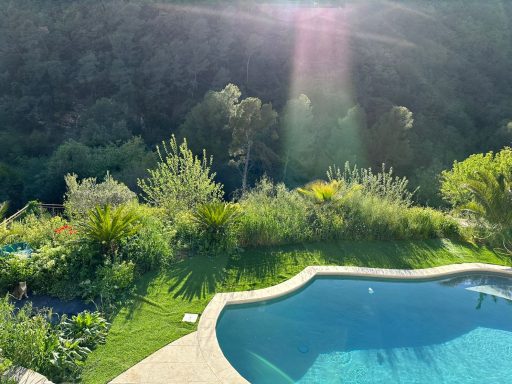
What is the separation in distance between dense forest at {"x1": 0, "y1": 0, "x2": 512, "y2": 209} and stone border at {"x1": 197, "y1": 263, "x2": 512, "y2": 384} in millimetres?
14317

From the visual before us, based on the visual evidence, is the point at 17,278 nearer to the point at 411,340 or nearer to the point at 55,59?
the point at 411,340

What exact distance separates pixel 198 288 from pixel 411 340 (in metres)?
3.49

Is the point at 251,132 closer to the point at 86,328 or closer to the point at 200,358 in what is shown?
the point at 86,328

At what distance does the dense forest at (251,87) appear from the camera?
2234 centimetres

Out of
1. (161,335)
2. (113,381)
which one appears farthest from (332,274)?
(113,381)

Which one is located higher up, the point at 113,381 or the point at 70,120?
the point at 113,381

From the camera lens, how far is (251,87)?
28.1 m

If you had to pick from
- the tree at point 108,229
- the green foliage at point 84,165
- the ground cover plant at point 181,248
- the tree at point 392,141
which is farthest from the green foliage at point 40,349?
the tree at point 392,141

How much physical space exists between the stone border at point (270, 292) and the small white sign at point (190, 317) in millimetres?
101

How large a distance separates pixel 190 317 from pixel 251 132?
54.8 ft

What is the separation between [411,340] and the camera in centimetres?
582

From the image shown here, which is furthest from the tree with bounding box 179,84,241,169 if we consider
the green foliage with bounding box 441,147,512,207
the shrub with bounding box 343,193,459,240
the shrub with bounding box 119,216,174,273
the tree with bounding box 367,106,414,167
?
the shrub with bounding box 119,216,174,273

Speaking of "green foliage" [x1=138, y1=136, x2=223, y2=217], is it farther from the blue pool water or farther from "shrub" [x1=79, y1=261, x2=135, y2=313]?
the blue pool water

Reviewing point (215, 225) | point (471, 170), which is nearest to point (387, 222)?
point (471, 170)
